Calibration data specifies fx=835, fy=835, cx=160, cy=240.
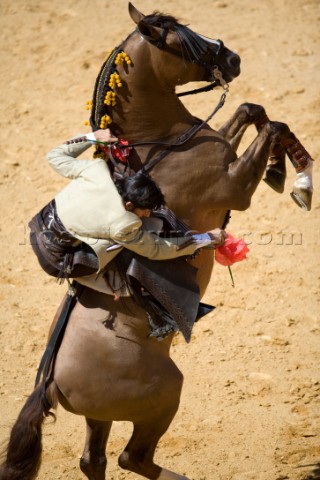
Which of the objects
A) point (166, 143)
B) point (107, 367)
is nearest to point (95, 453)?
point (107, 367)

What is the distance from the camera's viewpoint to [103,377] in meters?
4.68

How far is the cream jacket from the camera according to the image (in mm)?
4277

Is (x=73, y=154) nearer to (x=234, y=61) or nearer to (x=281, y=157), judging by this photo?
(x=234, y=61)

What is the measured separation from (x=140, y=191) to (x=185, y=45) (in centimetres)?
91

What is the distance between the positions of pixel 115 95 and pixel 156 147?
37cm

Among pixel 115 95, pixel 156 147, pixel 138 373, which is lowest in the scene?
pixel 138 373

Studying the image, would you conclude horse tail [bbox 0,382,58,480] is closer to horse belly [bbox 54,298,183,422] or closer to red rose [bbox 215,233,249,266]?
horse belly [bbox 54,298,183,422]

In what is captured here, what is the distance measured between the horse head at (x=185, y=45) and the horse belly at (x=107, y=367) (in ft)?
4.76

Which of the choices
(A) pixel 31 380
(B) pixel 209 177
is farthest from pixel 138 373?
(A) pixel 31 380

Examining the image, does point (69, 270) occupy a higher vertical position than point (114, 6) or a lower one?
higher

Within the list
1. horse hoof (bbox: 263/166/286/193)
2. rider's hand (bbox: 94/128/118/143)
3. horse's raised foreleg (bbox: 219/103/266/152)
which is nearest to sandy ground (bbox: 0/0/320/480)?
horse hoof (bbox: 263/166/286/193)

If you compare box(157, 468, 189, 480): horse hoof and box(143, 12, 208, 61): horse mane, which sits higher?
box(143, 12, 208, 61): horse mane

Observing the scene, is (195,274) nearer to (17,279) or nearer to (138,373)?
(138,373)

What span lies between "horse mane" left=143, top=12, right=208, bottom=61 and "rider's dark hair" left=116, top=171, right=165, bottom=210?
0.78 meters
